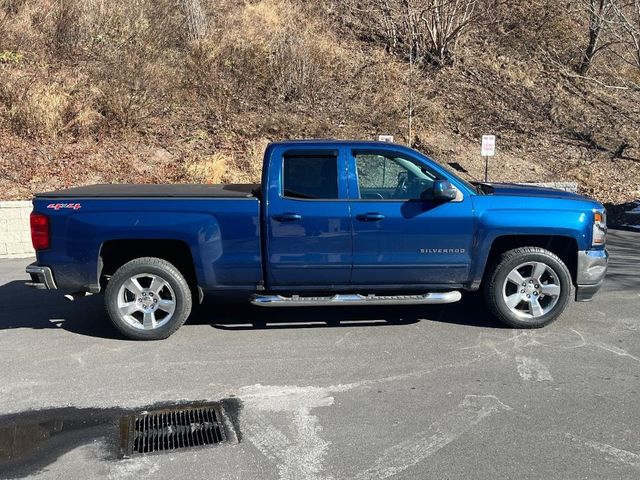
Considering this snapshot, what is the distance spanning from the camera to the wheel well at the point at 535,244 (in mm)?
5820

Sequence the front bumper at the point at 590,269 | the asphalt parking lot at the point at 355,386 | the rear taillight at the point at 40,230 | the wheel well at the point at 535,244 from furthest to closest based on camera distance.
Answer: the wheel well at the point at 535,244 → the front bumper at the point at 590,269 → the rear taillight at the point at 40,230 → the asphalt parking lot at the point at 355,386

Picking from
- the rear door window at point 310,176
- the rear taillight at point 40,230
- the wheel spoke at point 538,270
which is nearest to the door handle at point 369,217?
the rear door window at point 310,176

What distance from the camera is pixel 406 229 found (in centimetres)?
554

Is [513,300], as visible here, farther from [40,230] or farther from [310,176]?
[40,230]

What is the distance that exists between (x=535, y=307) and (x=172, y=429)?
372 centimetres

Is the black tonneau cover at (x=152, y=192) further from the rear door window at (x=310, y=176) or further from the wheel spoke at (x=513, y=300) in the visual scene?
the wheel spoke at (x=513, y=300)

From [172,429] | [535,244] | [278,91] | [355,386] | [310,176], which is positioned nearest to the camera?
[172,429]

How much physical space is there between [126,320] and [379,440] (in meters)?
2.92

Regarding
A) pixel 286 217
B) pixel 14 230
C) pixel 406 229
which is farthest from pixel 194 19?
pixel 406 229

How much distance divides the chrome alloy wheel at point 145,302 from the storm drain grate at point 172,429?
1.54 metres

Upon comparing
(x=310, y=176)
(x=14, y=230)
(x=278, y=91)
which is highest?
(x=278, y=91)

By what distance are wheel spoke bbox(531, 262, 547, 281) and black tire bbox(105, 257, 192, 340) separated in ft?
11.2

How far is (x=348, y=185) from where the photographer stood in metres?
5.59

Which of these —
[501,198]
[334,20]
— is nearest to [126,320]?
[501,198]
